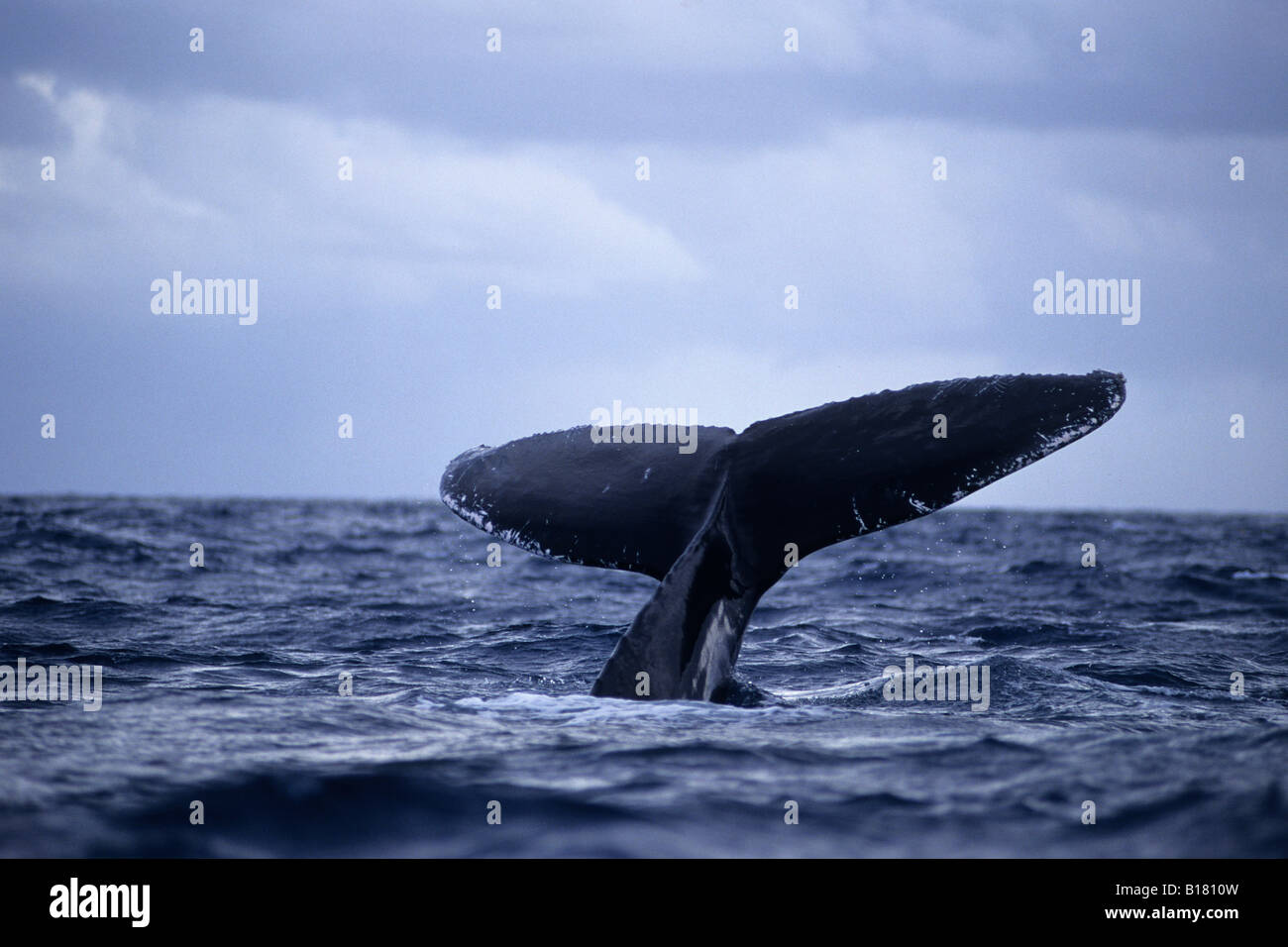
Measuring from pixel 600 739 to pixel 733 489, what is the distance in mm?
1441

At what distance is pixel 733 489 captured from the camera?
20.6ft

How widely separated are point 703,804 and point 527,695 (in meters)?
2.70

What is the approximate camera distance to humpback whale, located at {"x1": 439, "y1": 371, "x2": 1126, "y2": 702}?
5.74 metres

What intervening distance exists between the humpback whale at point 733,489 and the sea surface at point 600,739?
50 centimetres

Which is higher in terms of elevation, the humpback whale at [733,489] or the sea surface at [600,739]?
the humpback whale at [733,489]

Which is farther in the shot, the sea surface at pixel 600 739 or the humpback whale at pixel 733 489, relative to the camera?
the humpback whale at pixel 733 489

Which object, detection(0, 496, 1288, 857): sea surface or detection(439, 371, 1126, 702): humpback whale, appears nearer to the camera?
detection(0, 496, 1288, 857): sea surface

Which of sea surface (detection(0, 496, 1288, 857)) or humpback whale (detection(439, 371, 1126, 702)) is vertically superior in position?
humpback whale (detection(439, 371, 1126, 702))

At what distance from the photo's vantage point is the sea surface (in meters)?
4.41

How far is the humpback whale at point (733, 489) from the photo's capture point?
5738mm

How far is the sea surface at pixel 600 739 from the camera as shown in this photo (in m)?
4.41

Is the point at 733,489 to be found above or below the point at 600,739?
above

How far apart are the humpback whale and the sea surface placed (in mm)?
496
